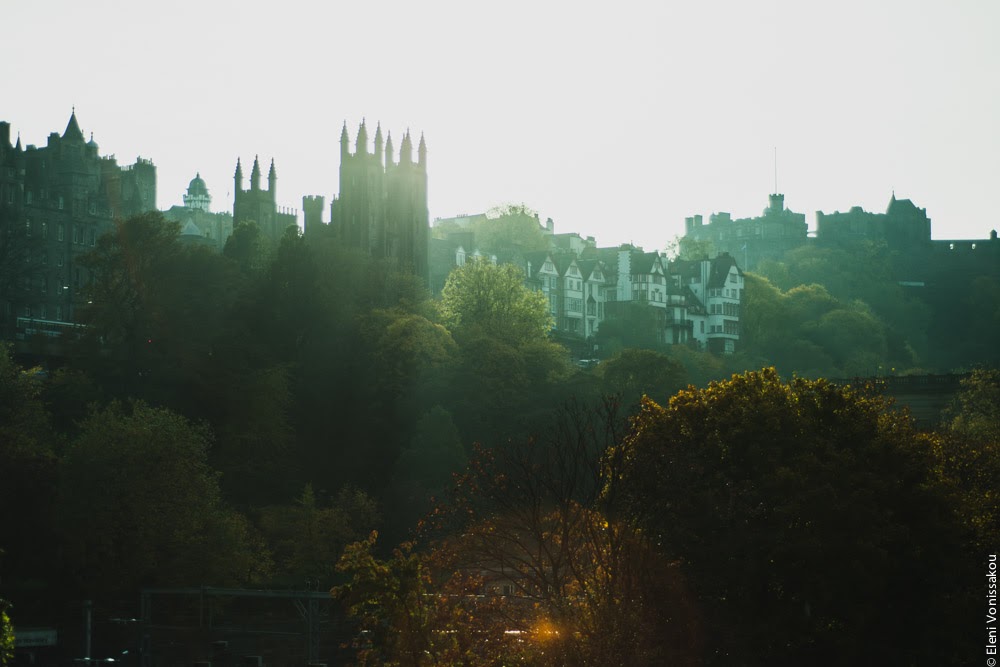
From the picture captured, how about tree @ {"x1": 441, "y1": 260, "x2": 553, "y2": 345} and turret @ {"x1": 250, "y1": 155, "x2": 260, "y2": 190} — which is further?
turret @ {"x1": 250, "y1": 155, "x2": 260, "y2": 190}

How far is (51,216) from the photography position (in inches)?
5635

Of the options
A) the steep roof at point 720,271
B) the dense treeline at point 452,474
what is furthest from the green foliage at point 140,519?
the steep roof at point 720,271

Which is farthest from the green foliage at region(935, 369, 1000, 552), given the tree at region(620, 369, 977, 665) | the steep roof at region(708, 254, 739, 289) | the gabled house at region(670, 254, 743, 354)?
the steep roof at region(708, 254, 739, 289)

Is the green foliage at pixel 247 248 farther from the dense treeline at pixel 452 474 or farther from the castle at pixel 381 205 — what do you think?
the castle at pixel 381 205

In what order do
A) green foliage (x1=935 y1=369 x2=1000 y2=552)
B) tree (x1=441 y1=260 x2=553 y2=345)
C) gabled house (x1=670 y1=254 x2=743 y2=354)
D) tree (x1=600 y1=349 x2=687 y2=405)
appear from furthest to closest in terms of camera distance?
1. gabled house (x1=670 y1=254 x2=743 y2=354)
2. tree (x1=441 y1=260 x2=553 y2=345)
3. tree (x1=600 y1=349 x2=687 y2=405)
4. green foliage (x1=935 y1=369 x2=1000 y2=552)

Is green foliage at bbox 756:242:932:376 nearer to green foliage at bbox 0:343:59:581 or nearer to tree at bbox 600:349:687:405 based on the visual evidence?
tree at bbox 600:349:687:405

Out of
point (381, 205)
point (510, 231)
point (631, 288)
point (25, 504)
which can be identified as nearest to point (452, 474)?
point (25, 504)

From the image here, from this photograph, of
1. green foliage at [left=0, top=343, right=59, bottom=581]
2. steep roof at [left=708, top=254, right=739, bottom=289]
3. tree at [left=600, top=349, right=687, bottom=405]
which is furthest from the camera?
steep roof at [left=708, top=254, right=739, bottom=289]

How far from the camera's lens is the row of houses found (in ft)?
520

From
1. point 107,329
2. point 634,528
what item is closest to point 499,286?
point 107,329

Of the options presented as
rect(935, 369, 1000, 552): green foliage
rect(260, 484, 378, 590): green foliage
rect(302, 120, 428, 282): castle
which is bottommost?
rect(260, 484, 378, 590): green foliage

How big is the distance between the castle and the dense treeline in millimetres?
15473

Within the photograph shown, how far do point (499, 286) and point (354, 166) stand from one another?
29.1 m

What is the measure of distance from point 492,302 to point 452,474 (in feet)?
172
